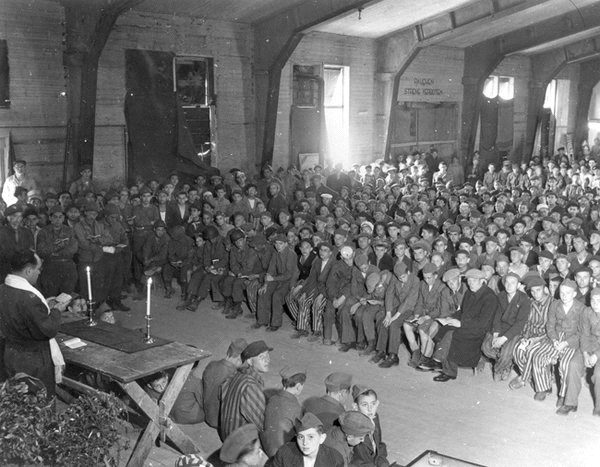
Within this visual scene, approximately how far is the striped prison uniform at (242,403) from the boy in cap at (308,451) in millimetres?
933

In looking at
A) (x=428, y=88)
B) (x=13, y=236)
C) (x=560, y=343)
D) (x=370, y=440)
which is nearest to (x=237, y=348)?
(x=370, y=440)

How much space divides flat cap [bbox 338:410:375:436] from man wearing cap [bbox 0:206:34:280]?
6.71 meters

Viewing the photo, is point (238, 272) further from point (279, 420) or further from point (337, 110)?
point (337, 110)

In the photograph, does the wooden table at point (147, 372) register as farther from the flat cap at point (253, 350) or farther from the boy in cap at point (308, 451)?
the boy in cap at point (308, 451)

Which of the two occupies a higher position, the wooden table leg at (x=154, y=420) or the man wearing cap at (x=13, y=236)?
the man wearing cap at (x=13, y=236)

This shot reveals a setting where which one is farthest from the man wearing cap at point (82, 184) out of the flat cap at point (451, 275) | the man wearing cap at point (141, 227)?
the flat cap at point (451, 275)

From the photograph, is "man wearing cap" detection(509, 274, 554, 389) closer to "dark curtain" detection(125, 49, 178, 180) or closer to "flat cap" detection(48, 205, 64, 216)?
"flat cap" detection(48, 205, 64, 216)

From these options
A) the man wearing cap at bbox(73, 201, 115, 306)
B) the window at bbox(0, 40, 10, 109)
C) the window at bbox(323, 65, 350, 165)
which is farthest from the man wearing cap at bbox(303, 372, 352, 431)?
the window at bbox(323, 65, 350, 165)

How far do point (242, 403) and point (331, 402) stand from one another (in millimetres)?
772

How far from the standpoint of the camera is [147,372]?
619 cm

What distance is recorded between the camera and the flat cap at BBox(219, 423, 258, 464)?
497 cm

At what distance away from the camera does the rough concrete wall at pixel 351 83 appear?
60.3ft

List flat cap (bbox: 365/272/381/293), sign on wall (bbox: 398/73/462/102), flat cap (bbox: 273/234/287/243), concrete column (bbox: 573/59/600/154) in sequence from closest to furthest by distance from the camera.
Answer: flat cap (bbox: 365/272/381/293)
flat cap (bbox: 273/234/287/243)
sign on wall (bbox: 398/73/462/102)
concrete column (bbox: 573/59/600/154)

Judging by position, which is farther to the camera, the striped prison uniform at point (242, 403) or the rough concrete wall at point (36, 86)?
the rough concrete wall at point (36, 86)
